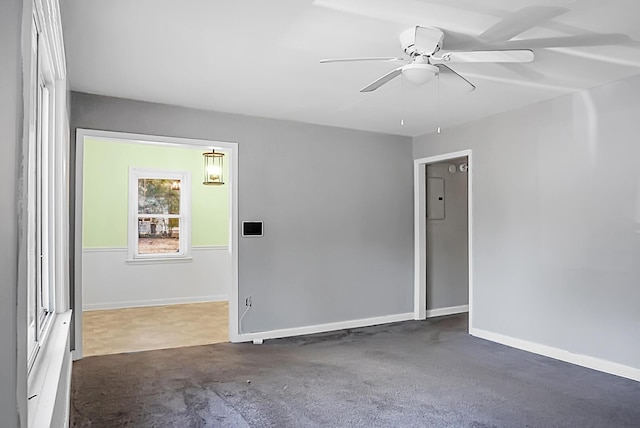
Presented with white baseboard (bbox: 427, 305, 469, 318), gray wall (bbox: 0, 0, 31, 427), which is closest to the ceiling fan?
gray wall (bbox: 0, 0, 31, 427)

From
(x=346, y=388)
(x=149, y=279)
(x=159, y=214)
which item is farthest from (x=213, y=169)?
(x=346, y=388)

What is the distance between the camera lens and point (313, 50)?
306cm

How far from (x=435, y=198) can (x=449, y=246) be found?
0.69 m

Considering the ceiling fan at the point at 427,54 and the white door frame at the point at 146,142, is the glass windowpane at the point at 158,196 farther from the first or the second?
the ceiling fan at the point at 427,54

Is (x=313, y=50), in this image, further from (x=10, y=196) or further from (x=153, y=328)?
(x=153, y=328)

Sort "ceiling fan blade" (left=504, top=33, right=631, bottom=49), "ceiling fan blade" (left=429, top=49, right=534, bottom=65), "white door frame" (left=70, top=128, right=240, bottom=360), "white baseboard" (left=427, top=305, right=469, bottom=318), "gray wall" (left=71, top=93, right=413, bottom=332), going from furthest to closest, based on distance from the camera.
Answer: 1. "white baseboard" (left=427, top=305, right=469, bottom=318)
2. "gray wall" (left=71, top=93, right=413, bottom=332)
3. "white door frame" (left=70, top=128, right=240, bottom=360)
4. "ceiling fan blade" (left=504, top=33, right=631, bottom=49)
5. "ceiling fan blade" (left=429, top=49, right=534, bottom=65)

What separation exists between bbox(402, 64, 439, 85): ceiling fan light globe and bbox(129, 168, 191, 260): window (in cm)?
517

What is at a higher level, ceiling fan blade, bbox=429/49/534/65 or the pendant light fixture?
Answer: ceiling fan blade, bbox=429/49/534/65

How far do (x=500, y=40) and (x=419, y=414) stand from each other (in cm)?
239

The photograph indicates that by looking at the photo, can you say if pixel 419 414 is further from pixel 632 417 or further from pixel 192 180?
pixel 192 180

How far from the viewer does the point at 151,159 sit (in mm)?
6941

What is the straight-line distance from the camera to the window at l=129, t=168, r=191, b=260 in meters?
6.86

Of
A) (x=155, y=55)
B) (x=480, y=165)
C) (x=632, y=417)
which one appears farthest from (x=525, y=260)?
(x=155, y=55)

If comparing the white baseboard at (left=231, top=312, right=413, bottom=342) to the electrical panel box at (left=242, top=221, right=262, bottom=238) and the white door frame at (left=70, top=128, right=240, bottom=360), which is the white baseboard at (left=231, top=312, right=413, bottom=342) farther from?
the electrical panel box at (left=242, top=221, right=262, bottom=238)
